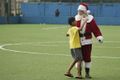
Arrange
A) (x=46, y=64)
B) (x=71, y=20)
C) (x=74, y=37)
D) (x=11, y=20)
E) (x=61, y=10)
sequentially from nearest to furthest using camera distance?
(x=74, y=37) < (x=71, y=20) < (x=46, y=64) < (x=11, y=20) < (x=61, y=10)

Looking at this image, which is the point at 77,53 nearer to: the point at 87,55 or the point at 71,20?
the point at 87,55

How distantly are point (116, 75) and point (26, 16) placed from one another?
44186mm

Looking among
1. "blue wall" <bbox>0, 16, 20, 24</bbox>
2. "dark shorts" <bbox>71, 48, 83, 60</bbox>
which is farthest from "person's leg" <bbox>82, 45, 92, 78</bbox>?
"blue wall" <bbox>0, 16, 20, 24</bbox>

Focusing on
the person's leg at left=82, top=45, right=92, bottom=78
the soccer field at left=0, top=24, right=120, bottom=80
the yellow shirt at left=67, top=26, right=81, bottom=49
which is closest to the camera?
the yellow shirt at left=67, top=26, right=81, bottom=49

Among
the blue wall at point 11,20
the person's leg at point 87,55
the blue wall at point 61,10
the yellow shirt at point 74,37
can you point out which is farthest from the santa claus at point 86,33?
the blue wall at point 61,10

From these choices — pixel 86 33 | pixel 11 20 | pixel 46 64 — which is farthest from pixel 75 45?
pixel 11 20

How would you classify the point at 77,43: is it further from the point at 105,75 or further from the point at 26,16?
the point at 26,16

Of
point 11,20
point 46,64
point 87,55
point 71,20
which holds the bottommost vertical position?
A: point 11,20

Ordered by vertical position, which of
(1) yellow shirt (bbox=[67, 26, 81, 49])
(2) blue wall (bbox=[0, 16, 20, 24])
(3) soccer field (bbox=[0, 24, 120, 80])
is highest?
(1) yellow shirt (bbox=[67, 26, 81, 49])

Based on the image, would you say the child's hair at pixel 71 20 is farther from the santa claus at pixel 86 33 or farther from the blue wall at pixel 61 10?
the blue wall at pixel 61 10

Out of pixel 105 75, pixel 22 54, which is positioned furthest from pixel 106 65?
pixel 22 54

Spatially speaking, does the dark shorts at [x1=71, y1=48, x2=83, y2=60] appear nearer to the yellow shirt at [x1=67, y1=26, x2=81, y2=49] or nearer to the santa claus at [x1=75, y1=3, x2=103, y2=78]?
the yellow shirt at [x1=67, y1=26, x2=81, y2=49]

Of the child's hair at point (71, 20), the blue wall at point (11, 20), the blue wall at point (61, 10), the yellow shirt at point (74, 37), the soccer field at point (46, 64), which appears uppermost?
the child's hair at point (71, 20)

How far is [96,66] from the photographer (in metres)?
12.9
